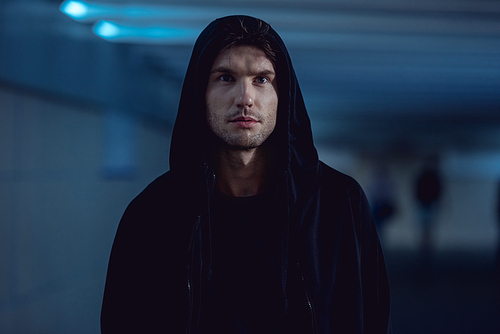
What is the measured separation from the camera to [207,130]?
78.2 inches

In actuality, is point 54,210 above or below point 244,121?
below

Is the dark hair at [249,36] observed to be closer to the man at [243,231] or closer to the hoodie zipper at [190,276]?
the man at [243,231]

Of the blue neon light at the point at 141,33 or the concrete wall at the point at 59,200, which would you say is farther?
the blue neon light at the point at 141,33

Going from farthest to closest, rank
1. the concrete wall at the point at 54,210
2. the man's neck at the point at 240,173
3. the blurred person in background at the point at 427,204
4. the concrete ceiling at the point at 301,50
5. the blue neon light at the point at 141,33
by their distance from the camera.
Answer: the blurred person in background at the point at 427,204 < the blue neon light at the point at 141,33 < the concrete ceiling at the point at 301,50 < the concrete wall at the point at 54,210 < the man's neck at the point at 240,173

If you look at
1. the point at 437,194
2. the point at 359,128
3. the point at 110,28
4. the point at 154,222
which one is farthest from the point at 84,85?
the point at 359,128

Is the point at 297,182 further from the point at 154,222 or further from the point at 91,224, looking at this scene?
the point at 91,224

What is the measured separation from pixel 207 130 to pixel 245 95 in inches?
11.4

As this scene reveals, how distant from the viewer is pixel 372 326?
183cm

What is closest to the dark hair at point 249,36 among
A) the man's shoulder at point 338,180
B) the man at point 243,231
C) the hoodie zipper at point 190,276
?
the man at point 243,231

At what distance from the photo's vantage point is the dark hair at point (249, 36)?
184 centimetres

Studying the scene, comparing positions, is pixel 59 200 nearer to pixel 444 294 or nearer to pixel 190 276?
pixel 190 276

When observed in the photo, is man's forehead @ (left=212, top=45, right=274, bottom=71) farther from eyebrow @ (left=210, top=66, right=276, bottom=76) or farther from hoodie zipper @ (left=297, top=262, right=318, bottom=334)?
hoodie zipper @ (left=297, top=262, right=318, bottom=334)

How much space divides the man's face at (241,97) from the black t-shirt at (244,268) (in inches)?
10.4

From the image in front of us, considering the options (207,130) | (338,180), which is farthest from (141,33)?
(338,180)
